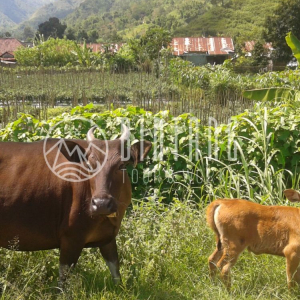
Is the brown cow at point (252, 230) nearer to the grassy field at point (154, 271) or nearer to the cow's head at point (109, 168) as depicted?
the grassy field at point (154, 271)

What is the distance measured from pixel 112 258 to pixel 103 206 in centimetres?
81

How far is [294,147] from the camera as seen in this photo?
19.2ft

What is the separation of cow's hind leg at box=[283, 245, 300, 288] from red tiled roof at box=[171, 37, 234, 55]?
1839 inches

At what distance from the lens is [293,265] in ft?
12.6

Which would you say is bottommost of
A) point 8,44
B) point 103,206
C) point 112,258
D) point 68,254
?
point 112,258

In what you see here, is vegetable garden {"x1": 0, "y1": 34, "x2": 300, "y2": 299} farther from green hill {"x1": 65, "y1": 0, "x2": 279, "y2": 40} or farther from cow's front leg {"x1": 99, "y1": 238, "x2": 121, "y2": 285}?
green hill {"x1": 65, "y1": 0, "x2": 279, "y2": 40}

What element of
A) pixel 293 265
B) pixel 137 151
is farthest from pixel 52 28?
pixel 293 265

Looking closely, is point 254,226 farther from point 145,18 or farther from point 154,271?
point 145,18

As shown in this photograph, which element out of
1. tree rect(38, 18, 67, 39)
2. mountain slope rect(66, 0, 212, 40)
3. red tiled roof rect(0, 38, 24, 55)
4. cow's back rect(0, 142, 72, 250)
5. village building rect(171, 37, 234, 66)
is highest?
mountain slope rect(66, 0, 212, 40)

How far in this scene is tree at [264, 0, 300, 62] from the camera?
120 ft

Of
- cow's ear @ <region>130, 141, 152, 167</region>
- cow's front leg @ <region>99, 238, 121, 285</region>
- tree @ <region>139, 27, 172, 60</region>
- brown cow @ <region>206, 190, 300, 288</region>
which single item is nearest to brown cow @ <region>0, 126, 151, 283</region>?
cow's ear @ <region>130, 141, 152, 167</region>

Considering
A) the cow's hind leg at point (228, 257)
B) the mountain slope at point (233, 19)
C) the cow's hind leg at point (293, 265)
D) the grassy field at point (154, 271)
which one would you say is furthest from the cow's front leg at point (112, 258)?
the mountain slope at point (233, 19)

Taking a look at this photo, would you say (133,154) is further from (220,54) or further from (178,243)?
(220,54)

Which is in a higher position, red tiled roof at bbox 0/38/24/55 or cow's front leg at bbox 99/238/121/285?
red tiled roof at bbox 0/38/24/55
